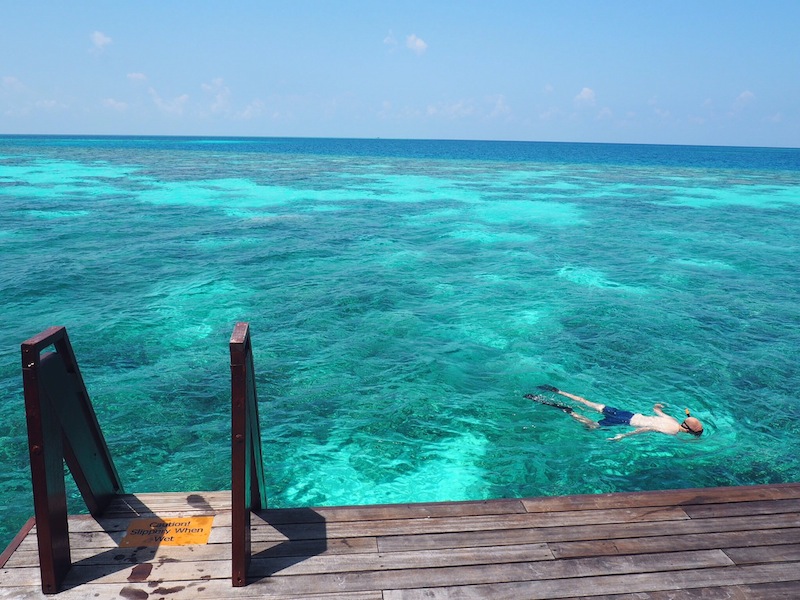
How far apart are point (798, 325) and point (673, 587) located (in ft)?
47.9

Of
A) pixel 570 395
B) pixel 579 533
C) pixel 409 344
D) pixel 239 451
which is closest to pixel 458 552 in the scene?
pixel 579 533

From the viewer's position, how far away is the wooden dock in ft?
13.0

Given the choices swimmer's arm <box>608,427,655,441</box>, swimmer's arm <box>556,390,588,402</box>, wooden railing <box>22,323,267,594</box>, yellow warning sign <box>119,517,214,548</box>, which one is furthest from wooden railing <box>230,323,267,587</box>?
swimmer's arm <box>556,390,588,402</box>

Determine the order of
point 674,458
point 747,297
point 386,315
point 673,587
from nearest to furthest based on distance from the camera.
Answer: point 673,587 < point 674,458 < point 386,315 < point 747,297

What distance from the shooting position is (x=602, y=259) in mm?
23000

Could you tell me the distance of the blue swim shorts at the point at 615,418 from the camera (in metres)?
10.0

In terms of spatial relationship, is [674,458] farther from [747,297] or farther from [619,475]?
[747,297]

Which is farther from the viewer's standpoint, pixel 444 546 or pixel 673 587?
pixel 444 546

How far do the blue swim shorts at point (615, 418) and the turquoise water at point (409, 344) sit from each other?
1.40ft

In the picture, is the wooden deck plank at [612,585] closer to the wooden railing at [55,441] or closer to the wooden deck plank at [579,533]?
the wooden deck plank at [579,533]

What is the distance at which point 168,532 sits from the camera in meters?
4.46

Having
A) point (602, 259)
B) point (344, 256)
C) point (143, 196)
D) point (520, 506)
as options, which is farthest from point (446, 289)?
point (143, 196)

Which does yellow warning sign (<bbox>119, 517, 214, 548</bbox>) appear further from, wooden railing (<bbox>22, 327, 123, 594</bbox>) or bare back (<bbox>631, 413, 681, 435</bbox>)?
bare back (<bbox>631, 413, 681, 435</bbox>)

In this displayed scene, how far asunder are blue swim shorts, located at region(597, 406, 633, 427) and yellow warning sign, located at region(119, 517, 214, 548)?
7.66 meters
